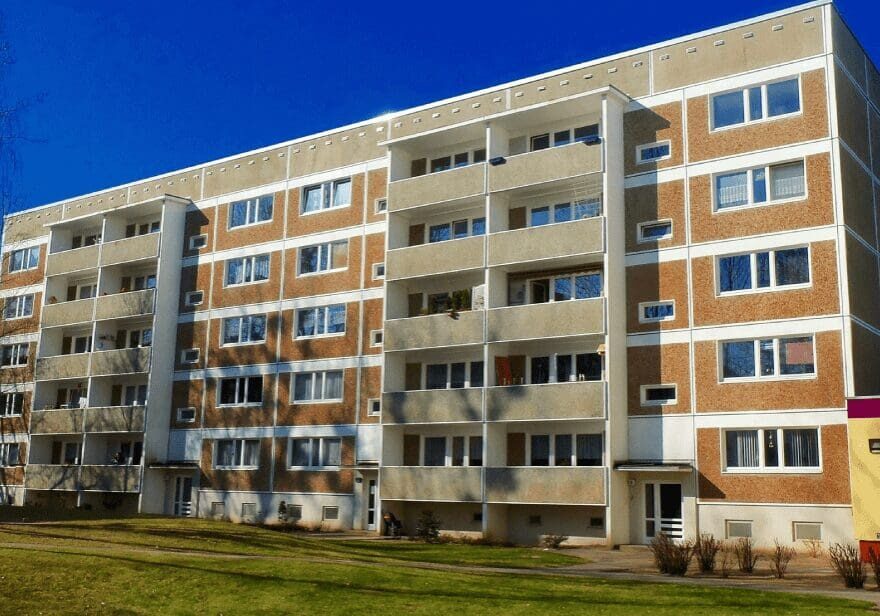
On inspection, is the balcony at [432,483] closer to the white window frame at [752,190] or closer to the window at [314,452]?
the window at [314,452]

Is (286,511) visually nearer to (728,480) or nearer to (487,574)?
(728,480)

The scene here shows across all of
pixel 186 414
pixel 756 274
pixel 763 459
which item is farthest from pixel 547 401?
pixel 186 414

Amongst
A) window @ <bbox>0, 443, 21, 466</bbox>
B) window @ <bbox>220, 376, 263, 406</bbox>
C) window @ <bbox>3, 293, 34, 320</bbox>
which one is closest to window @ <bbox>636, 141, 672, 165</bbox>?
window @ <bbox>220, 376, 263, 406</bbox>

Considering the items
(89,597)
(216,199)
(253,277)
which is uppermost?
(216,199)

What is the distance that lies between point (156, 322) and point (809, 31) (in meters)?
30.1

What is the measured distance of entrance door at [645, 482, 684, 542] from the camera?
29.6 m

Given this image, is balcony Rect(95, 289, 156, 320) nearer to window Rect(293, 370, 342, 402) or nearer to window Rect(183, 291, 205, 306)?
window Rect(183, 291, 205, 306)

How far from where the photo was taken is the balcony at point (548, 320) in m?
31.2

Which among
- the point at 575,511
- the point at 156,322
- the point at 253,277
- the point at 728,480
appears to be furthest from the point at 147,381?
the point at 728,480

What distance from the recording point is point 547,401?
31688 millimetres

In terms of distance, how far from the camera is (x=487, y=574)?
19953 millimetres

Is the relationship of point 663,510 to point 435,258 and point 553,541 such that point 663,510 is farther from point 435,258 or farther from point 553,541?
point 435,258

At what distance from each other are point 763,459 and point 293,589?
55.4 feet

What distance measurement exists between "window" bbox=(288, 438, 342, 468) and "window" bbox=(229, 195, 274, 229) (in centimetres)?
1018
